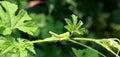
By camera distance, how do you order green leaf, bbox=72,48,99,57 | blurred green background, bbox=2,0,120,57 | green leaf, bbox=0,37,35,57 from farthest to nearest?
blurred green background, bbox=2,0,120,57 → green leaf, bbox=72,48,99,57 → green leaf, bbox=0,37,35,57

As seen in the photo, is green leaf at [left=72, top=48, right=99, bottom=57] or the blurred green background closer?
green leaf at [left=72, top=48, right=99, bottom=57]

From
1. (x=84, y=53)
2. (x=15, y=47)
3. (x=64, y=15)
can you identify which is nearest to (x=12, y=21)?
(x=15, y=47)

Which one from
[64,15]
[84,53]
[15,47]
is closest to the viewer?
[15,47]

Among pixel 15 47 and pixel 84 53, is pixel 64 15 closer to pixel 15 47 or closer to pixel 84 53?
pixel 84 53

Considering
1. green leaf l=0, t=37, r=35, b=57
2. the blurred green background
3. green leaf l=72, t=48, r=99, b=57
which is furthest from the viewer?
the blurred green background

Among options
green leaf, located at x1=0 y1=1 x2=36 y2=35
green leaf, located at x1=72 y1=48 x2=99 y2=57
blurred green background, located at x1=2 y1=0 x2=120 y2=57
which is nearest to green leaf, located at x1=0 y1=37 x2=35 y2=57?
green leaf, located at x1=0 y1=1 x2=36 y2=35

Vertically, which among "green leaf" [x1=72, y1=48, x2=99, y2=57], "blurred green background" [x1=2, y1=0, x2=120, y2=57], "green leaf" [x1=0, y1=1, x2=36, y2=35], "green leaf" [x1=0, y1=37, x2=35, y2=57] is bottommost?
"blurred green background" [x1=2, y1=0, x2=120, y2=57]

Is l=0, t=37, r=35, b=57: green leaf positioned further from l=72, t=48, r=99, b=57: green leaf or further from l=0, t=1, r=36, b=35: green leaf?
l=72, t=48, r=99, b=57: green leaf
